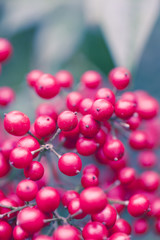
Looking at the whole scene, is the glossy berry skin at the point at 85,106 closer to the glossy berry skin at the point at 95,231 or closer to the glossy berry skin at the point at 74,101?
the glossy berry skin at the point at 74,101

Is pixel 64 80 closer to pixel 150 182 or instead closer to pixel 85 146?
pixel 85 146

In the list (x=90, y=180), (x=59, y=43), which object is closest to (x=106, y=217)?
(x=90, y=180)

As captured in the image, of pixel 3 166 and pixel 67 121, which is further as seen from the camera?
pixel 3 166

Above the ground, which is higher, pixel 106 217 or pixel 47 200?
pixel 47 200

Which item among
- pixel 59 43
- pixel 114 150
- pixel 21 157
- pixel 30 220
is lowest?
pixel 30 220

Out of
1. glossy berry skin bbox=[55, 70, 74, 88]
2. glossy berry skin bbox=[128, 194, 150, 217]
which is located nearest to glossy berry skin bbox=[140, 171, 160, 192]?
glossy berry skin bbox=[128, 194, 150, 217]

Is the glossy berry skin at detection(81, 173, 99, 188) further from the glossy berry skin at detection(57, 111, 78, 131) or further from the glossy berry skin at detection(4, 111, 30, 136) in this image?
the glossy berry skin at detection(4, 111, 30, 136)

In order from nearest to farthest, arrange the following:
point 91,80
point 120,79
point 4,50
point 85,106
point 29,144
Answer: point 29,144
point 85,106
point 120,79
point 91,80
point 4,50

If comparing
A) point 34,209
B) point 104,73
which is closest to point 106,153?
point 34,209
